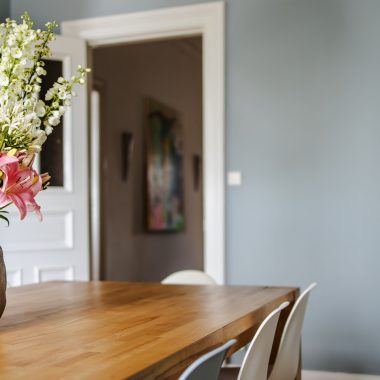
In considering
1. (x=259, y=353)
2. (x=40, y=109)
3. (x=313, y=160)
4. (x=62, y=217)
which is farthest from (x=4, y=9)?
(x=259, y=353)

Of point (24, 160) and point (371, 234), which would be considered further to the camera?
point (371, 234)

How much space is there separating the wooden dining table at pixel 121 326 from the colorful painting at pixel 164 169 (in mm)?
3597

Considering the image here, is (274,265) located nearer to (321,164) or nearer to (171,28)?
(321,164)

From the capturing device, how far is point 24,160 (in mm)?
1688

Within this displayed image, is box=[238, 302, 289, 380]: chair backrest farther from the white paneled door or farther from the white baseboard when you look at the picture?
the white paneled door

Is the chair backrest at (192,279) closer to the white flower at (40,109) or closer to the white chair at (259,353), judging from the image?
the white chair at (259,353)

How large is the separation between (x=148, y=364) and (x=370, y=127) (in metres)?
2.78

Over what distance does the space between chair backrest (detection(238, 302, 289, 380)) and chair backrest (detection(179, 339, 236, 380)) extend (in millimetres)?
203

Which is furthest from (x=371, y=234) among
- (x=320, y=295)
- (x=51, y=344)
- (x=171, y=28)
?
Answer: (x=51, y=344)

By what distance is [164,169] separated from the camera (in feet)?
21.7

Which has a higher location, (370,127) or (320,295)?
(370,127)

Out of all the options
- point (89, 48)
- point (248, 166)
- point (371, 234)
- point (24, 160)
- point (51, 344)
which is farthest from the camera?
point (89, 48)

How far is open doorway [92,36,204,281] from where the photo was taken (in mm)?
5516

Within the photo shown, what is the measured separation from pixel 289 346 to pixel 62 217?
2.41m
